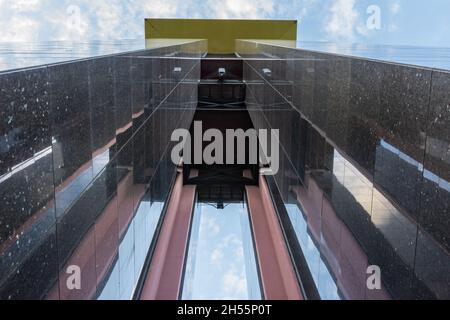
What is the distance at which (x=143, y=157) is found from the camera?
24.3ft

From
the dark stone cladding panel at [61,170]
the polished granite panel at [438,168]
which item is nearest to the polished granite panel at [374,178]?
the polished granite panel at [438,168]

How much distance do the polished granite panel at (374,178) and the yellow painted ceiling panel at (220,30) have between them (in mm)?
19199

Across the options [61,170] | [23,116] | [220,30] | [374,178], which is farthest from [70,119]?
[220,30]

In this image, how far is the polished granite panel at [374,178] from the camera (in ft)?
9.58

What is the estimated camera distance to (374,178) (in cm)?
399

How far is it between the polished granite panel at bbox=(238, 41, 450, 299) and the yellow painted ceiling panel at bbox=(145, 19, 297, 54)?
756 inches

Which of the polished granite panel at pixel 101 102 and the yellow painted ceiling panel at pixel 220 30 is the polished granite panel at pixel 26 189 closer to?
the polished granite panel at pixel 101 102

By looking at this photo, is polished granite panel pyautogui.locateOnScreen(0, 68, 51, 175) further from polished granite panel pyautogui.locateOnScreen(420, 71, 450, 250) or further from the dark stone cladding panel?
polished granite panel pyautogui.locateOnScreen(420, 71, 450, 250)

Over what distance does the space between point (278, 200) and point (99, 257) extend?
6.06 meters

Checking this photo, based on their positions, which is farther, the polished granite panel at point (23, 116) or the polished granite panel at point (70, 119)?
the polished granite panel at point (70, 119)

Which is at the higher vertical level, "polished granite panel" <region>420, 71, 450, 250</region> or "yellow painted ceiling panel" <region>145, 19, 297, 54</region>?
"yellow painted ceiling panel" <region>145, 19, 297, 54</region>

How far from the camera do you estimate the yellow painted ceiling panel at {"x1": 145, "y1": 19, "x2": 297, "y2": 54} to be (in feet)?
85.6

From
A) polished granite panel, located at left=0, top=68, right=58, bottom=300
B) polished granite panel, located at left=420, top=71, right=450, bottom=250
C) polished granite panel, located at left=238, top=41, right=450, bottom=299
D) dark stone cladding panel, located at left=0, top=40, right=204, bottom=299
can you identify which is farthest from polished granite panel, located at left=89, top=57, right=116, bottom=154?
polished granite panel, located at left=420, top=71, right=450, bottom=250
